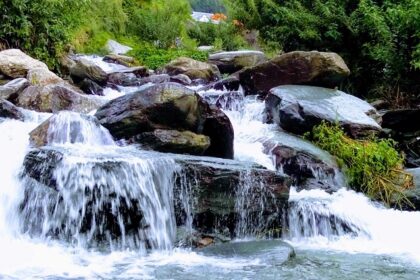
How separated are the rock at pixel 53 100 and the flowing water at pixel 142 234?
2076 millimetres

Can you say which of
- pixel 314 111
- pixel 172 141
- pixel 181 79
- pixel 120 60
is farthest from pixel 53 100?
pixel 120 60

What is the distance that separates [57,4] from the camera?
1230cm

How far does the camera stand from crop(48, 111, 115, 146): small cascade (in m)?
7.18

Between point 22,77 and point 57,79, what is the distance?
648 millimetres

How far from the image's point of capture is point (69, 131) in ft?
23.8

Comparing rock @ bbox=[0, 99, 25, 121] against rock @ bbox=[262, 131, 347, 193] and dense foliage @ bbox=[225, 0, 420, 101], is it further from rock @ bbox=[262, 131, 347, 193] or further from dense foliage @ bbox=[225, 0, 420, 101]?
dense foliage @ bbox=[225, 0, 420, 101]

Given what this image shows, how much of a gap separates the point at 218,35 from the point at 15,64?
14.4 metres

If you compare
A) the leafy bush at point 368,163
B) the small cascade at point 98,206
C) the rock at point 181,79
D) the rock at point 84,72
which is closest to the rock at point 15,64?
the rock at point 84,72

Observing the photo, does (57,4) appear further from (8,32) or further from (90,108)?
(90,108)

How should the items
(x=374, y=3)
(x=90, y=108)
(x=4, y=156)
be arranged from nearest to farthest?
(x=4, y=156), (x=90, y=108), (x=374, y=3)

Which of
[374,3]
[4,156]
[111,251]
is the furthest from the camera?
[374,3]

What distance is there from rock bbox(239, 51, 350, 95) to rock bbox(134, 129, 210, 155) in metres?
4.26

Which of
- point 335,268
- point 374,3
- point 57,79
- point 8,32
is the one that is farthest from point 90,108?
point 374,3

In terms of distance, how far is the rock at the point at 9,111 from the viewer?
8.10m
